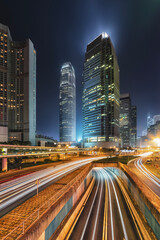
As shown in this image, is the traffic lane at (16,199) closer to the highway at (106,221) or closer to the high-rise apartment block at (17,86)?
the highway at (106,221)

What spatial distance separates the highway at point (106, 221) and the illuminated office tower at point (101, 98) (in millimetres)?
140442

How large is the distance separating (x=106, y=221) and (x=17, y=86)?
135 metres

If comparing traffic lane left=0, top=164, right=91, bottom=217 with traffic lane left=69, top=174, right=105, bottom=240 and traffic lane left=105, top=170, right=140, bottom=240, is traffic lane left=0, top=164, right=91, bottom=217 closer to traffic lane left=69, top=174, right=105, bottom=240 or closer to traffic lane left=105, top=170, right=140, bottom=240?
traffic lane left=69, top=174, right=105, bottom=240

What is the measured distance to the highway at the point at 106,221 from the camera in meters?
13.3

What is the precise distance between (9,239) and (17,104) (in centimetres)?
12805

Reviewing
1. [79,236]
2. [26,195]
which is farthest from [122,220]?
[26,195]

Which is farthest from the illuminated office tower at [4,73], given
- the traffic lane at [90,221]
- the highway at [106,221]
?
the highway at [106,221]

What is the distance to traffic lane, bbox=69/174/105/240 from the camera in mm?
13445

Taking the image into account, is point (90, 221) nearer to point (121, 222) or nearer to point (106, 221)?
point (106, 221)

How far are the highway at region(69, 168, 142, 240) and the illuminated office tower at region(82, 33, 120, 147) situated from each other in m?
140

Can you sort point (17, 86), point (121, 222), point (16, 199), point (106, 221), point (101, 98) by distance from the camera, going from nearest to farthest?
point (16, 199), point (121, 222), point (106, 221), point (17, 86), point (101, 98)

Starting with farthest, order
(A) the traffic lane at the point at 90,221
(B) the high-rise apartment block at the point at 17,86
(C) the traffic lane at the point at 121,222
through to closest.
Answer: (B) the high-rise apartment block at the point at 17,86 → (A) the traffic lane at the point at 90,221 → (C) the traffic lane at the point at 121,222

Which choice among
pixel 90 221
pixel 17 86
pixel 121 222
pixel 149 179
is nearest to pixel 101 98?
pixel 17 86

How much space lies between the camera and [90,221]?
52.0ft
